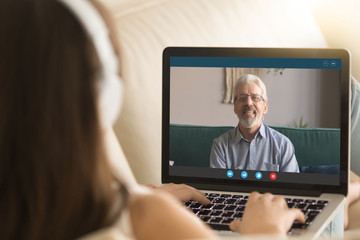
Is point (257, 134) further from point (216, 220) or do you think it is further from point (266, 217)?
point (266, 217)

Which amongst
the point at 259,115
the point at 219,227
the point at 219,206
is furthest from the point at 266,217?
the point at 259,115

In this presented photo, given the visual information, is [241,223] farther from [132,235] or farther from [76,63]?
[76,63]

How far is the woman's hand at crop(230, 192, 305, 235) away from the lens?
0.84 meters

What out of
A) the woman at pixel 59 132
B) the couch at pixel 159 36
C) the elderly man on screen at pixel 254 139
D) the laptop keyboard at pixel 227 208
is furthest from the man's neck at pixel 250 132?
the woman at pixel 59 132

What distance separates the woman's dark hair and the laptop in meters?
0.56

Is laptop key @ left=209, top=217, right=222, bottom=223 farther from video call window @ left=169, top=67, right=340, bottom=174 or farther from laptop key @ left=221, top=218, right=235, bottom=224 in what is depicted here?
video call window @ left=169, top=67, right=340, bottom=174

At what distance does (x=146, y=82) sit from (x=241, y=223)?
0.56 metres

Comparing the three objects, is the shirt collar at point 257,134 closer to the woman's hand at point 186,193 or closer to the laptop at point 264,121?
the laptop at point 264,121

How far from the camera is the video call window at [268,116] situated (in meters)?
1.13

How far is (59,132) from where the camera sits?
51cm

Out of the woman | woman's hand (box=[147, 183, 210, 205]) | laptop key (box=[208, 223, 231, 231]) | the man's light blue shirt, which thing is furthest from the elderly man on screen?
the woman

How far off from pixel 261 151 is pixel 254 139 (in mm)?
26

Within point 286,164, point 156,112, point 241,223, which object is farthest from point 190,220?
point 156,112

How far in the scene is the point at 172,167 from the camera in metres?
1.23
